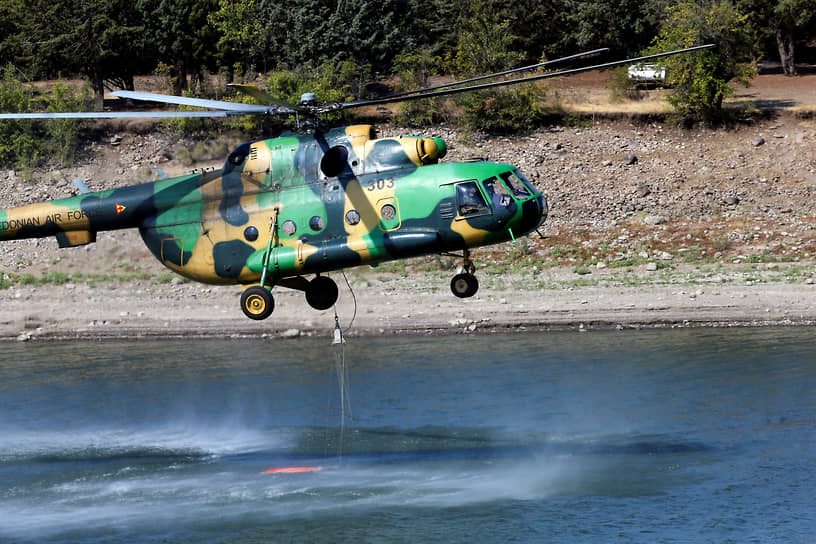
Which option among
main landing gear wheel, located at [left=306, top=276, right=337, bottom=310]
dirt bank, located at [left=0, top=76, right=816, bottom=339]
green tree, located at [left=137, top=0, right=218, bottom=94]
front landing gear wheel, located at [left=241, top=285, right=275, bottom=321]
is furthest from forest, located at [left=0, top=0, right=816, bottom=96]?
front landing gear wheel, located at [left=241, top=285, right=275, bottom=321]

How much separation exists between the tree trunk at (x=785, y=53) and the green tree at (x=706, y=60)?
1113cm

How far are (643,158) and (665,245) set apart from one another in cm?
747

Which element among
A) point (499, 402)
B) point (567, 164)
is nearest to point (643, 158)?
point (567, 164)

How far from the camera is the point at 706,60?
2005 inches

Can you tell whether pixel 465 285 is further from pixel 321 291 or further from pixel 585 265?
pixel 585 265

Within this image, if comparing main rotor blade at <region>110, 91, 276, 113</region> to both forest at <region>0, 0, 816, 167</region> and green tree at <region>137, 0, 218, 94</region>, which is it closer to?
forest at <region>0, 0, 816, 167</region>

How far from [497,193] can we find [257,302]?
518cm

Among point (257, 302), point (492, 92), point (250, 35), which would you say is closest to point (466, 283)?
point (257, 302)

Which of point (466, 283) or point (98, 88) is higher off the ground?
point (98, 88)

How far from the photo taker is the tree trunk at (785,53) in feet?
203

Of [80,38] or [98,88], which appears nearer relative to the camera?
[80,38]

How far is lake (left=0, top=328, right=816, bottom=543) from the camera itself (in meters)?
26.7

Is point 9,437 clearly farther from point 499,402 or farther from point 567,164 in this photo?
point 567,164

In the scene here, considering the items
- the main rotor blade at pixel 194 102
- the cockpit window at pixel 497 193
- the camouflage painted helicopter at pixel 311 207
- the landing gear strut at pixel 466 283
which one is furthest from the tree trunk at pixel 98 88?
the cockpit window at pixel 497 193
